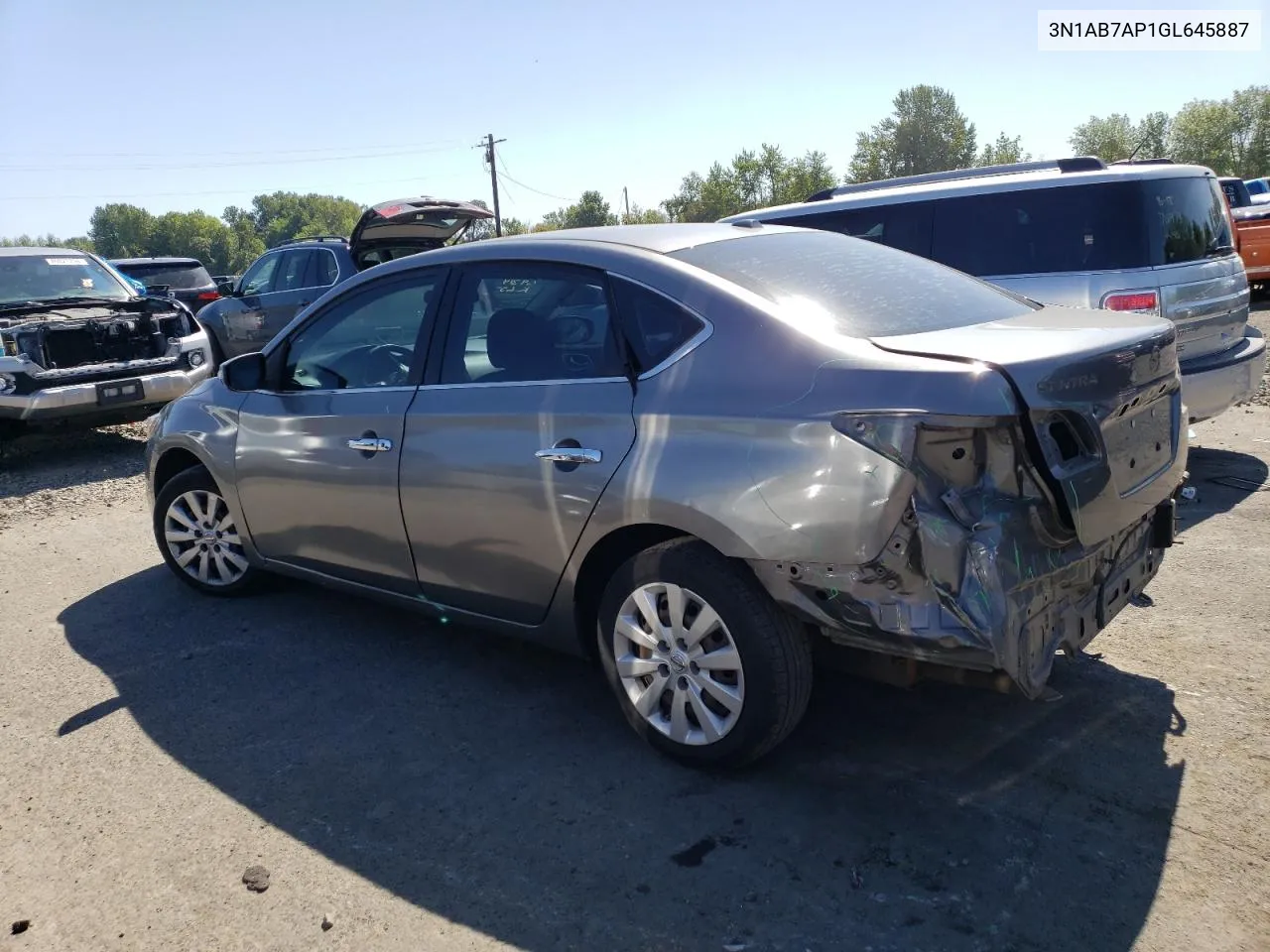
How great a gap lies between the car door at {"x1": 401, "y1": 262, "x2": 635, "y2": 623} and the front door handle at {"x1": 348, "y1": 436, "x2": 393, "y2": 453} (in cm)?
10

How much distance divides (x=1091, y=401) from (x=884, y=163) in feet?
327

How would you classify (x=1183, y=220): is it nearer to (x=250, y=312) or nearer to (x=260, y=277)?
(x=250, y=312)

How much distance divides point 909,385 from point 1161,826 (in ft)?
4.77

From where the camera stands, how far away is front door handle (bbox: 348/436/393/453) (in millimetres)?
3859

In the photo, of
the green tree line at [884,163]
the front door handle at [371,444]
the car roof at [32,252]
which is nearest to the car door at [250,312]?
the car roof at [32,252]

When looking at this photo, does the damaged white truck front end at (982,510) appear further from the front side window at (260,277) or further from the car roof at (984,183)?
the front side window at (260,277)

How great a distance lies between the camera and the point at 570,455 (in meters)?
3.25

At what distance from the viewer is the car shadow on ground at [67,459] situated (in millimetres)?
8141

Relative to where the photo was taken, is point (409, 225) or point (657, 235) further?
point (409, 225)

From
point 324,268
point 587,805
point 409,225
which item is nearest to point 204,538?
point 587,805

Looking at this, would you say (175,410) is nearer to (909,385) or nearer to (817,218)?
(909,385)

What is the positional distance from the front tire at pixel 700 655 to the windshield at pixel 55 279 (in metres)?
8.29

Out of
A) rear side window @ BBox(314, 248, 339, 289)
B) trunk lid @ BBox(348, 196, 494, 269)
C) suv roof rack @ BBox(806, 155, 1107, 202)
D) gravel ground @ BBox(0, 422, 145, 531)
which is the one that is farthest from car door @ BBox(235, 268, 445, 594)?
rear side window @ BBox(314, 248, 339, 289)

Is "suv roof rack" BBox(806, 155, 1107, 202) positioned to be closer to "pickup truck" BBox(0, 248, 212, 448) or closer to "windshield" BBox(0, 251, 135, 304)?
"pickup truck" BBox(0, 248, 212, 448)
